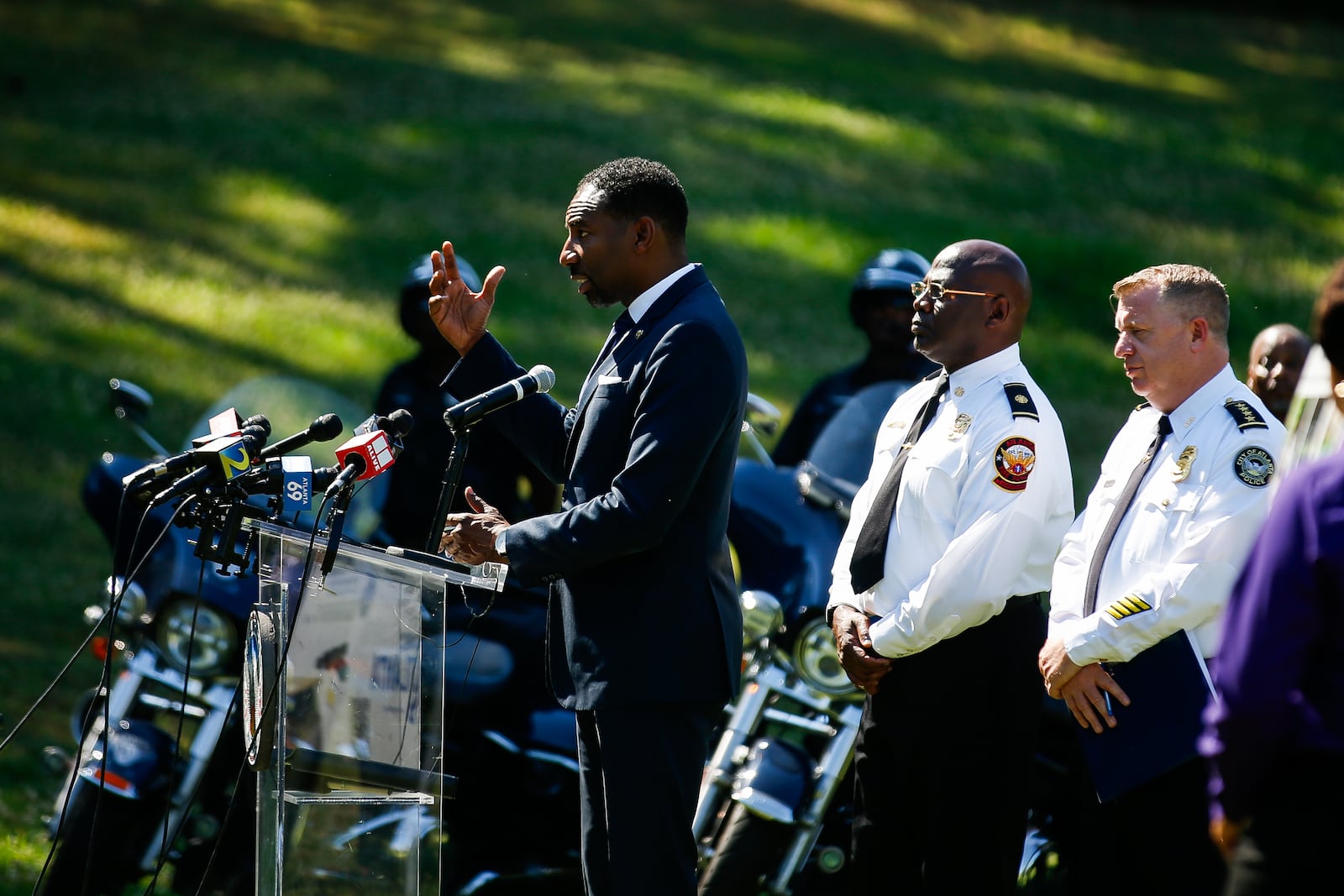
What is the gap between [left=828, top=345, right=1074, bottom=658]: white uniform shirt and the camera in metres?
3.24

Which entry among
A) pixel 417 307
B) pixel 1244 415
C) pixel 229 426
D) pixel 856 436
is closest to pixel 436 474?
pixel 417 307

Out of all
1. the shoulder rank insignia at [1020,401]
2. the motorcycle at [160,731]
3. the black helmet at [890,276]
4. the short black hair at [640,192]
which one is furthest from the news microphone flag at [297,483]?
the black helmet at [890,276]

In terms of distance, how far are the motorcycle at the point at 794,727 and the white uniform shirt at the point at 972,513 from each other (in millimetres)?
679

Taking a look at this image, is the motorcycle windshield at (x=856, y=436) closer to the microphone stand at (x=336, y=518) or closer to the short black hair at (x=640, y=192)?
the short black hair at (x=640, y=192)

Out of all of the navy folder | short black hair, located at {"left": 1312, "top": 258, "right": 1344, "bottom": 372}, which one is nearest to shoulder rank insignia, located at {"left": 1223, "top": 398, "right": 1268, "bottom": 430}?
the navy folder

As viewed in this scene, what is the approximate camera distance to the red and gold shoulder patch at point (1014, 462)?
3271 mm

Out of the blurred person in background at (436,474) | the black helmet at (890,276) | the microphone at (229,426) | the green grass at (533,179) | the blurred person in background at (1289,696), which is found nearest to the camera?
the blurred person in background at (1289,696)

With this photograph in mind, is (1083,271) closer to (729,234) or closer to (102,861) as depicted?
(729,234)

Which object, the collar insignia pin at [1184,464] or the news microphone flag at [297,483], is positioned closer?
the news microphone flag at [297,483]

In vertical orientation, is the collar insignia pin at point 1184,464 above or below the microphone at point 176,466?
above

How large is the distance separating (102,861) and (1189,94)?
17215 millimetres

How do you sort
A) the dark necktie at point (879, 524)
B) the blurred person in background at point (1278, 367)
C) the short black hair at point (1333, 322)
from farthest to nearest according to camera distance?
the blurred person in background at point (1278, 367) < the dark necktie at point (879, 524) < the short black hair at point (1333, 322)

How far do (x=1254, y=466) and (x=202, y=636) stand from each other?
9.46 ft

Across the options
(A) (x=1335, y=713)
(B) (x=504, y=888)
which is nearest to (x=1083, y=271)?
(B) (x=504, y=888)
